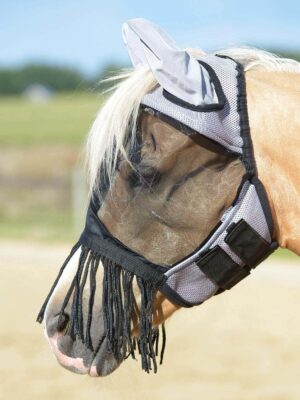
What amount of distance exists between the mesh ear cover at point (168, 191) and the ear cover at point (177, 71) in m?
0.11

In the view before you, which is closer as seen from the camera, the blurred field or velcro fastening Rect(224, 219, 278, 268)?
velcro fastening Rect(224, 219, 278, 268)

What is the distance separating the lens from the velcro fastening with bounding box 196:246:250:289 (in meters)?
2.31

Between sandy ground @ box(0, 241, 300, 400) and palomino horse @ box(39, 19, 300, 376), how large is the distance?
6.08ft

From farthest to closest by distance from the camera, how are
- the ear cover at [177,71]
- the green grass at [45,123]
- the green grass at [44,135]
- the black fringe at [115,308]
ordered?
the green grass at [45,123]
the green grass at [44,135]
the black fringe at [115,308]
the ear cover at [177,71]

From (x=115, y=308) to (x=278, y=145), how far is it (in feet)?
2.22

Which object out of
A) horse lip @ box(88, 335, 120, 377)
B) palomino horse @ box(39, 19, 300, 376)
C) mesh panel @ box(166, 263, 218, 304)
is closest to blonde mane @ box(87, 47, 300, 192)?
palomino horse @ box(39, 19, 300, 376)

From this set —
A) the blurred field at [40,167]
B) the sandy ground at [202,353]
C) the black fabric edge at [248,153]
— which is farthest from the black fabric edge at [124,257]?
the blurred field at [40,167]

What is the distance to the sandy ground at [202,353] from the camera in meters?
5.48

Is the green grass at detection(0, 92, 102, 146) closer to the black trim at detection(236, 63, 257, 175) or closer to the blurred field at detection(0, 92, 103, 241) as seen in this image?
the blurred field at detection(0, 92, 103, 241)

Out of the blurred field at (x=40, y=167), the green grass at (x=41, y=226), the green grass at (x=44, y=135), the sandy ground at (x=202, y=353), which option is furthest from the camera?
the blurred field at (x=40, y=167)

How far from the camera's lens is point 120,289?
2.36 meters

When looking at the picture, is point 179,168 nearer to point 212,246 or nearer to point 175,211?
point 175,211

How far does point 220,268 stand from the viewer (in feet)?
7.66

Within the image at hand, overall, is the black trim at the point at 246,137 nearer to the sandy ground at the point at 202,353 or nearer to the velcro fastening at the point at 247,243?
the velcro fastening at the point at 247,243
